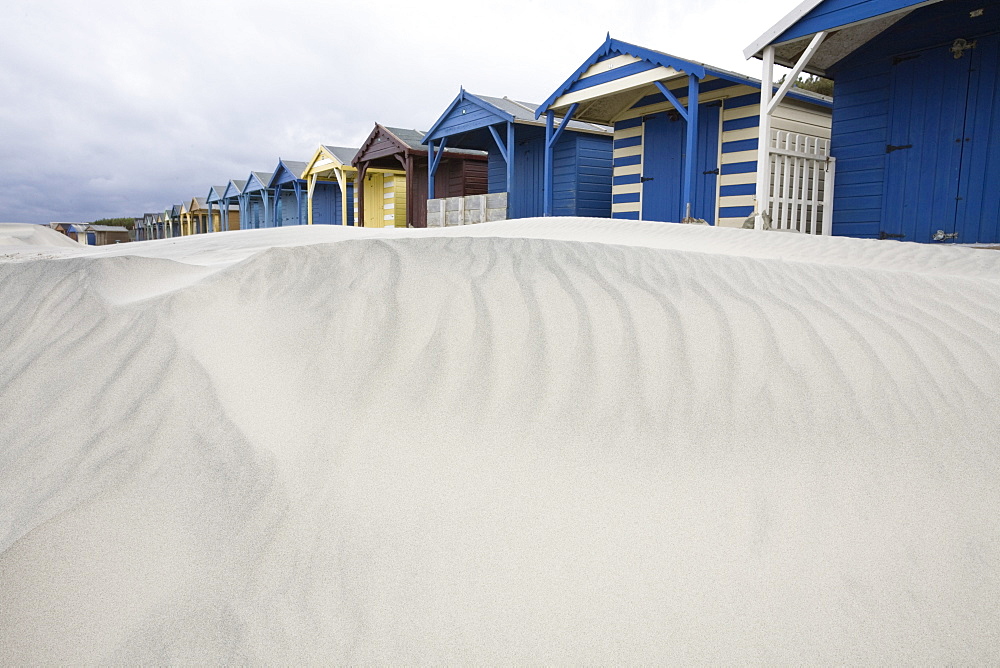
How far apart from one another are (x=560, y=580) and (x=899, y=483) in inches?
39.1

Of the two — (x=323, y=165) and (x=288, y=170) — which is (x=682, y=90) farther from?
(x=288, y=170)

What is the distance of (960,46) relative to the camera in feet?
21.6

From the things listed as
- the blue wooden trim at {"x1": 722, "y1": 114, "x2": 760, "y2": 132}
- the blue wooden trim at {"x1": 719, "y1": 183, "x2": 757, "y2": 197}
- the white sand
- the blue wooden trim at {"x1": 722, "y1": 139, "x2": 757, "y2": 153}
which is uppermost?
the blue wooden trim at {"x1": 722, "y1": 114, "x2": 760, "y2": 132}

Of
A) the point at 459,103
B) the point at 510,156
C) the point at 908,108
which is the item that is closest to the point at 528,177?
the point at 510,156

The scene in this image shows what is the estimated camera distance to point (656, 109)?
33.8 ft

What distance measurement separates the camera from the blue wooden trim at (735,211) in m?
9.28

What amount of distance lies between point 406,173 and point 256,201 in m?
17.0

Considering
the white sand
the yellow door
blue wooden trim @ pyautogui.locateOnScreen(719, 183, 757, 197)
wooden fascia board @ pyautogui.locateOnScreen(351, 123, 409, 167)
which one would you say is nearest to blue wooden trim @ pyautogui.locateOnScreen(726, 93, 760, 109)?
blue wooden trim @ pyautogui.locateOnScreen(719, 183, 757, 197)

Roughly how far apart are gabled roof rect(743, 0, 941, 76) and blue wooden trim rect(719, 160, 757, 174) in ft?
5.32

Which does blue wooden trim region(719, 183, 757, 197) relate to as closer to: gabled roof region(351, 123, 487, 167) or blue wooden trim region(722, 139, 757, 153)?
blue wooden trim region(722, 139, 757, 153)

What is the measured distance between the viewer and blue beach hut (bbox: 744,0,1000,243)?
6.41 m

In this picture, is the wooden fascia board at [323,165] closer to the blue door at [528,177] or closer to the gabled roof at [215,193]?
the blue door at [528,177]

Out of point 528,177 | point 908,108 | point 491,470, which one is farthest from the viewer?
point 528,177

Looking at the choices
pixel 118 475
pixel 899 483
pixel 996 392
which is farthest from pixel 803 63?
pixel 118 475
